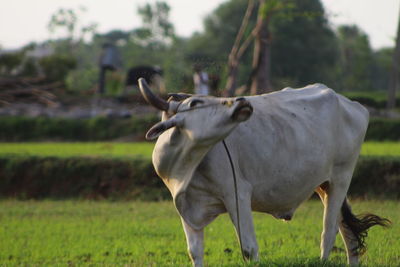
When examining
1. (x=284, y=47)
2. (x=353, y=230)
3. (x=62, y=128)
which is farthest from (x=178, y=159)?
(x=284, y=47)

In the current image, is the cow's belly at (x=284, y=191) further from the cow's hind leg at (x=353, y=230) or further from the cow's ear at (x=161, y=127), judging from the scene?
the cow's ear at (x=161, y=127)

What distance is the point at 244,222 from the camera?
4965 millimetres

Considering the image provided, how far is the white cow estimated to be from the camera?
15.3 feet

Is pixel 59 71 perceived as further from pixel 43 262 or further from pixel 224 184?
pixel 224 184

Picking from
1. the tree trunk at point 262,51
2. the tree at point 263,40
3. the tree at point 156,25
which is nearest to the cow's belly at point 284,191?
the tree at point 263,40

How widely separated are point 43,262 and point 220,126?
325cm

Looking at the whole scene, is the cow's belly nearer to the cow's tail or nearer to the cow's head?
the cow's tail

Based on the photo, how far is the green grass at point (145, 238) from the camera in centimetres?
675

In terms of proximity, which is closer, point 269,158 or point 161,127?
point 161,127

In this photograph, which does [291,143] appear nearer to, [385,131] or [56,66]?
[385,131]

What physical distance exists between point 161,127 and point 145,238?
12.5 feet

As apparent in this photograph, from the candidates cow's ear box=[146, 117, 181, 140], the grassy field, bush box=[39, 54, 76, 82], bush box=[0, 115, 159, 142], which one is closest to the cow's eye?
cow's ear box=[146, 117, 181, 140]

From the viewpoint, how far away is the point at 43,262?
697 centimetres

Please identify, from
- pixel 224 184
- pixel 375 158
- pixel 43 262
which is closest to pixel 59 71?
pixel 375 158
